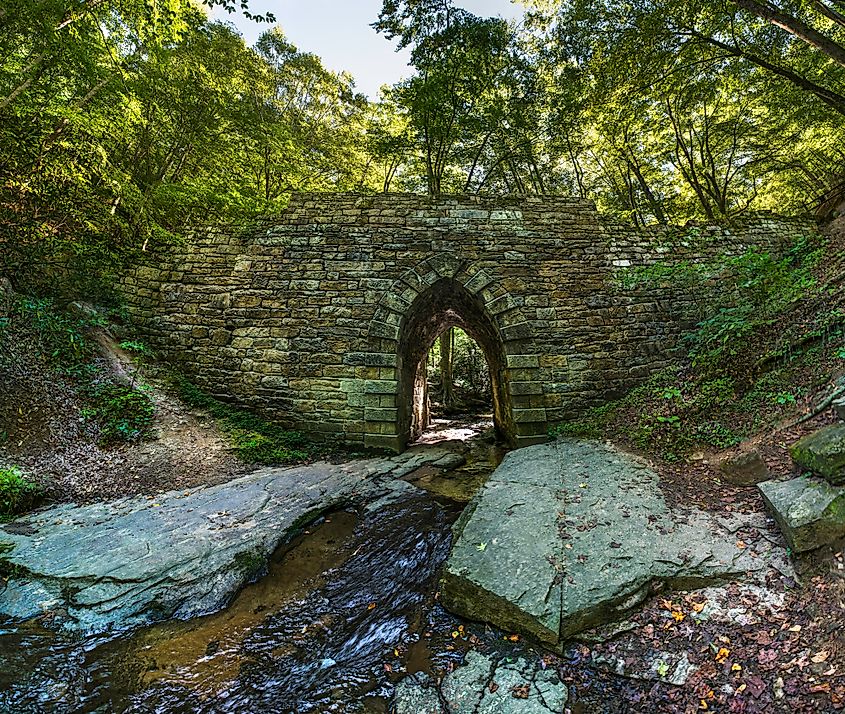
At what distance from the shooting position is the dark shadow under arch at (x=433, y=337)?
657cm

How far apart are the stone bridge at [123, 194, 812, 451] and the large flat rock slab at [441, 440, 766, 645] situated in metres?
2.71

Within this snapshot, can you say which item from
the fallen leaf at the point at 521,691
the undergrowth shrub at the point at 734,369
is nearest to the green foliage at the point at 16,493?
the fallen leaf at the point at 521,691

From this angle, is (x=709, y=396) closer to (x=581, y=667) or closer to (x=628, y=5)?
(x=581, y=667)

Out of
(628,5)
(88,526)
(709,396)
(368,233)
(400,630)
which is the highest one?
Answer: (628,5)

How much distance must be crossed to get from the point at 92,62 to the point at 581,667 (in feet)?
27.8

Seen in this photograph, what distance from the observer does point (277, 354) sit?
6254mm

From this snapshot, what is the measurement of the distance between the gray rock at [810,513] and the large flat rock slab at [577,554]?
0.26 meters

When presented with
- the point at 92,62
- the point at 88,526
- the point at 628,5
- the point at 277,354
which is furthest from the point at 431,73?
the point at 88,526

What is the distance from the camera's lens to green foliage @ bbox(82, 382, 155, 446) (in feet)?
15.9

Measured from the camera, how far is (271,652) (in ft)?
7.29

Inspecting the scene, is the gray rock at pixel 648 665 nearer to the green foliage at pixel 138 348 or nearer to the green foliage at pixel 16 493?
the green foliage at pixel 16 493

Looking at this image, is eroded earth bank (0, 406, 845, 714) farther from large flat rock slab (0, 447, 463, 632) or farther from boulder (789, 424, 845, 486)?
boulder (789, 424, 845, 486)

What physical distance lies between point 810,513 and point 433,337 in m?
7.71

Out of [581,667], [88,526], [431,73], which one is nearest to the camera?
[581,667]
